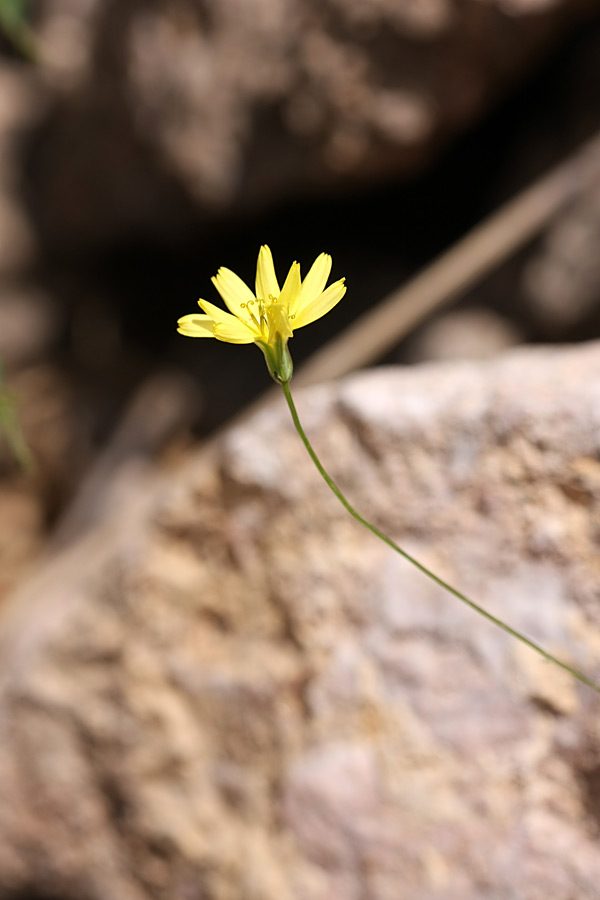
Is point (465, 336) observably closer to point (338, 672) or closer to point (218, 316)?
point (338, 672)

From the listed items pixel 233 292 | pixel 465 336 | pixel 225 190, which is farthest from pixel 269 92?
pixel 233 292

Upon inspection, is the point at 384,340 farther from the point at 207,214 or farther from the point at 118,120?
the point at 118,120

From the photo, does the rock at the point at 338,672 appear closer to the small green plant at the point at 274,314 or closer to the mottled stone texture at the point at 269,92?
the small green plant at the point at 274,314

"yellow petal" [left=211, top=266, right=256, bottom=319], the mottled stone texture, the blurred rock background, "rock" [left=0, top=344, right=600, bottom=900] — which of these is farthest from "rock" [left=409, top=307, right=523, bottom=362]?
"yellow petal" [left=211, top=266, right=256, bottom=319]

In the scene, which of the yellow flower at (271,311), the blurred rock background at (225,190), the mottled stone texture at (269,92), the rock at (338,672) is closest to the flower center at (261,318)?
the yellow flower at (271,311)

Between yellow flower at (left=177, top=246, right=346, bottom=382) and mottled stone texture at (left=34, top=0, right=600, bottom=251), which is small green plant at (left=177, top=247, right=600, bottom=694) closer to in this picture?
yellow flower at (left=177, top=246, right=346, bottom=382)
